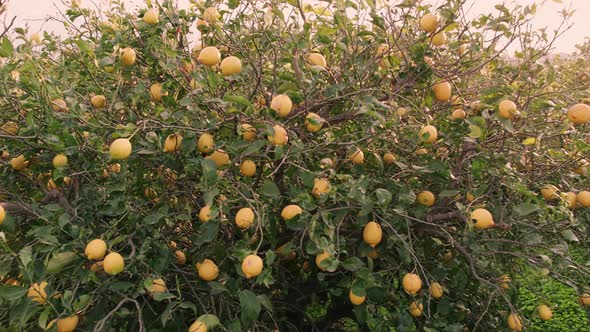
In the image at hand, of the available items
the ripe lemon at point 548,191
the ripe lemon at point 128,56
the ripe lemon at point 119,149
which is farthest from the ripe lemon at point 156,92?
the ripe lemon at point 548,191

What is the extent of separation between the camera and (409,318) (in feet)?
6.29

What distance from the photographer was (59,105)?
1.71 metres

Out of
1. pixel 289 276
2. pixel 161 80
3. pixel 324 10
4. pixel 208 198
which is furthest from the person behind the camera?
pixel 289 276

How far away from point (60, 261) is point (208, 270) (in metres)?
0.47

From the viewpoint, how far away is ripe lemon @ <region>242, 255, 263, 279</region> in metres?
1.51

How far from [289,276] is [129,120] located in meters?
1.11

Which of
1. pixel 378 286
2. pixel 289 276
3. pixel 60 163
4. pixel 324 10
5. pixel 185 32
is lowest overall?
pixel 289 276

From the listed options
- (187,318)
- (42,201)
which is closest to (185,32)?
(42,201)

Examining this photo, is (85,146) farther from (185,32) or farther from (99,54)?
(185,32)

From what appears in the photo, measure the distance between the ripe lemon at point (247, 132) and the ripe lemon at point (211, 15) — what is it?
0.46m

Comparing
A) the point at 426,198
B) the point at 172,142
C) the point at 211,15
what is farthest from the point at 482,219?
the point at 211,15

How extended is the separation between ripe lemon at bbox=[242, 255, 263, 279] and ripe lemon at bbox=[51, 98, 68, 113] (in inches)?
33.7

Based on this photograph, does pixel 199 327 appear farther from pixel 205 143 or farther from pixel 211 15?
pixel 211 15

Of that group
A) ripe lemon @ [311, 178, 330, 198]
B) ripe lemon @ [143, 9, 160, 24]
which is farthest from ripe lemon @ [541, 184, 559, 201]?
ripe lemon @ [143, 9, 160, 24]
